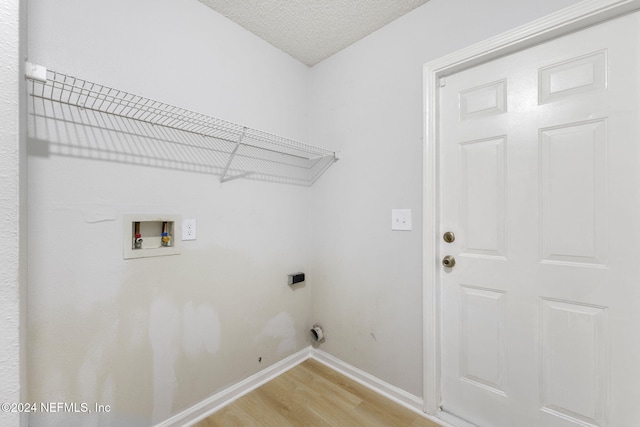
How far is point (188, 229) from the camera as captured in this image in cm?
148

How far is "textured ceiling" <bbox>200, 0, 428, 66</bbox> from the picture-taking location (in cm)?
155

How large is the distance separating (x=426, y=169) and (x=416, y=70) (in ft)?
2.02

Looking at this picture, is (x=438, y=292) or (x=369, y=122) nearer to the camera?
(x=438, y=292)

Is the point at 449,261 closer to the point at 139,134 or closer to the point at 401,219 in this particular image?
the point at 401,219

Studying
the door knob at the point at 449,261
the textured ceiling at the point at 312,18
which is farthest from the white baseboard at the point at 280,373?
the textured ceiling at the point at 312,18

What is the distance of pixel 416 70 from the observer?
5.21 ft

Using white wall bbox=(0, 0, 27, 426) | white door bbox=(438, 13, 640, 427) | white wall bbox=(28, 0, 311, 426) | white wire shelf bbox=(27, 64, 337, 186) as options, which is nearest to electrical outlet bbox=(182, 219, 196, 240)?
white wall bbox=(28, 0, 311, 426)

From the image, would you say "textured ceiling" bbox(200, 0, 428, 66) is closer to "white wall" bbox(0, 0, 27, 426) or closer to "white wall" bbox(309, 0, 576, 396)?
"white wall" bbox(309, 0, 576, 396)

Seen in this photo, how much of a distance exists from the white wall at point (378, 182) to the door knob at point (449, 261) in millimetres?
147

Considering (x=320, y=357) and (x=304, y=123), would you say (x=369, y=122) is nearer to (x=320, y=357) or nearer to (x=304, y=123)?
(x=304, y=123)

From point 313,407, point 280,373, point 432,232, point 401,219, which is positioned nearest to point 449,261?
point 432,232

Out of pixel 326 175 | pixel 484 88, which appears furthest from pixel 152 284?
pixel 484 88

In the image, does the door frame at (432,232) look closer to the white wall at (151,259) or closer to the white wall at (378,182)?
the white wall at (378,182)

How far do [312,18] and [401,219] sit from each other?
4.55ft
